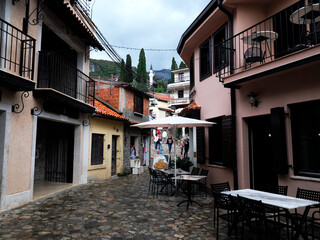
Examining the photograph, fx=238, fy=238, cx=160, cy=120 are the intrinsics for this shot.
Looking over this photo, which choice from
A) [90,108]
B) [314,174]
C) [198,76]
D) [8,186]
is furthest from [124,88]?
[314,174]

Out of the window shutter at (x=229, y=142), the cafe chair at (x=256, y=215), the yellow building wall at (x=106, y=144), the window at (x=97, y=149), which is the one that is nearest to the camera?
the cafe chair at (x=256, y=215)

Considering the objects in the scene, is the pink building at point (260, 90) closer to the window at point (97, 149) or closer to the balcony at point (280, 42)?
the balcony at point (280, 42)

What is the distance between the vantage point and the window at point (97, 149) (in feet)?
38.7

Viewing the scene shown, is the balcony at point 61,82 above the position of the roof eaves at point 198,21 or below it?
below

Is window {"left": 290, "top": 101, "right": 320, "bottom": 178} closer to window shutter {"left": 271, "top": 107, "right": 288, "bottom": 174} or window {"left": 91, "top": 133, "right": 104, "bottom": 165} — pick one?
window shutter {"left": 271, "top": 107, "right": 288, "bottom": 174}

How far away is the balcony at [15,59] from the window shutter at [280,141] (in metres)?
6.33

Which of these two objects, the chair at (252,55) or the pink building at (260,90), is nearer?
the pink building at (260,90)

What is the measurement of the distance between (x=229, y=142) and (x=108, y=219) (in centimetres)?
414

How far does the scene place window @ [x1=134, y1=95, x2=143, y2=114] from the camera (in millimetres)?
17125

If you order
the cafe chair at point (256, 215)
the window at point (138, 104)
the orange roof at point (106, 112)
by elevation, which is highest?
the window at point (138, 104)

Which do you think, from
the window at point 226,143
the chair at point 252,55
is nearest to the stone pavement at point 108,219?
the window at point 226,143

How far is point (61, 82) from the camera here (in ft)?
32.2

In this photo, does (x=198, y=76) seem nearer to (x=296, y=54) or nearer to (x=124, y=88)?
(x=296, y=54)

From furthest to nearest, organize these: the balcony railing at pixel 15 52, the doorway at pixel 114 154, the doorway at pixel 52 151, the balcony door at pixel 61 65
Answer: the doorway at pixel 114 154 < the doorway at pixel 52 151 < the balcony door at pixel 61 65 < the balcony railing at pixel 15 52
